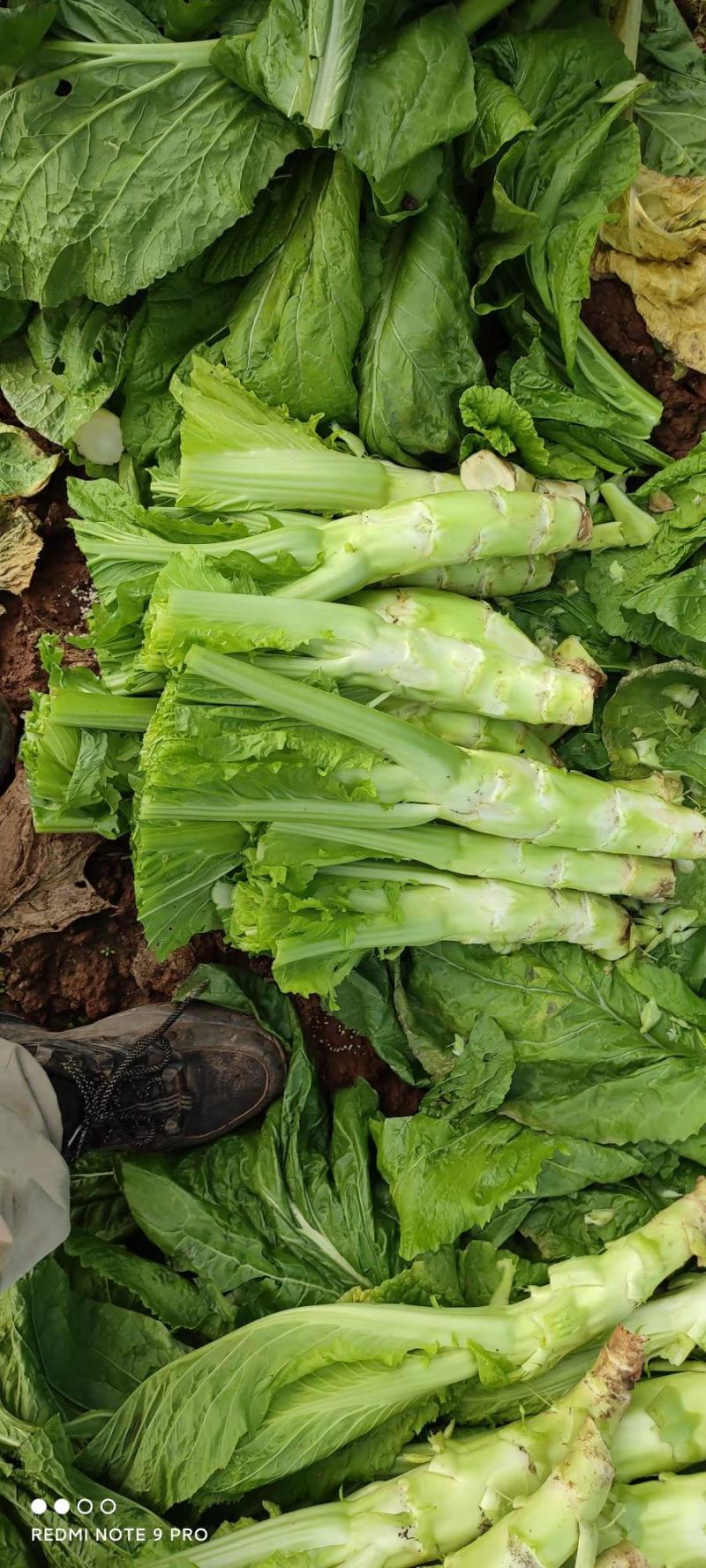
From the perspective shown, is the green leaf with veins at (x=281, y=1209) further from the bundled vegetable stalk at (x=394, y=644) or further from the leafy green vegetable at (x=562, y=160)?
the leafy green vegetable at (x=562, y=160)

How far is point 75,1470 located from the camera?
2445mm

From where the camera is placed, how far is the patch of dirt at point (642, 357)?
285 cm

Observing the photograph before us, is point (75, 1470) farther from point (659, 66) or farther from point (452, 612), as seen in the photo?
point (659, 66)

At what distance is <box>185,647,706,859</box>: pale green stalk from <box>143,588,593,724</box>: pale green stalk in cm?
8

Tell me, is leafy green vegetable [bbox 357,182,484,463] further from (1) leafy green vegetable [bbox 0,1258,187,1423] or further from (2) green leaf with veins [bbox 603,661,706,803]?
(1) leafy green vegetable [bbox 0,1258,187,1423]

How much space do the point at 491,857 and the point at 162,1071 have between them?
1079mm

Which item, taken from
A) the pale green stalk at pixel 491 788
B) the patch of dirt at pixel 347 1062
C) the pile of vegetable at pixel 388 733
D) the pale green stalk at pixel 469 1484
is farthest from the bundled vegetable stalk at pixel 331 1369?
the pale green stalk at pixel 491 788

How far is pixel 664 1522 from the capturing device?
233 centimetres

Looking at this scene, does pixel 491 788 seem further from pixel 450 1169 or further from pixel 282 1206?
pixel 282 1206

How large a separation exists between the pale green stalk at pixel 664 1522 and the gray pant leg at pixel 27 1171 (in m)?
1.29

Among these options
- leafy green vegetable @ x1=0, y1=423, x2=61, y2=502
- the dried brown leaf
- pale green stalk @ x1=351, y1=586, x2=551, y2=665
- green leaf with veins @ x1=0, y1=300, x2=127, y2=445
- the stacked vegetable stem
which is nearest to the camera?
the stacked vegetable stem

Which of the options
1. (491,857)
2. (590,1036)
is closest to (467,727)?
(491,857)

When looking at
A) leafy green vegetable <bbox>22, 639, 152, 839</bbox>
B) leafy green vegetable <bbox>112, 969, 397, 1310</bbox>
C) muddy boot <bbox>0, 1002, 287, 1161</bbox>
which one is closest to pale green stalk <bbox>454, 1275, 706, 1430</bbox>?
leafy green vegetable <bbox>112, 969, 397, 1310</bbox>

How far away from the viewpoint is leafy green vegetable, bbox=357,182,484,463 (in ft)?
8.49
